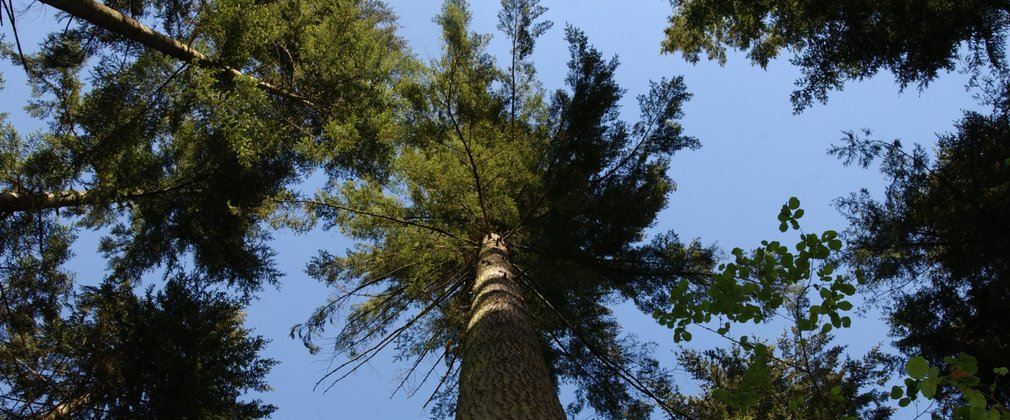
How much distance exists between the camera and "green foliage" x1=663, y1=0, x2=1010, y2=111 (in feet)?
19.0

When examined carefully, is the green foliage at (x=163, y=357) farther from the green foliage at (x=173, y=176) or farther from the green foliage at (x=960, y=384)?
the green foliage at (x=960, y=384)

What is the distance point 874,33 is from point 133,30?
8.48m

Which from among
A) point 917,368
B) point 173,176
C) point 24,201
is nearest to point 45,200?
point 24,201

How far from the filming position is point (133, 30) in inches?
259

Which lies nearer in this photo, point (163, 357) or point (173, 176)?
point (163, 357)

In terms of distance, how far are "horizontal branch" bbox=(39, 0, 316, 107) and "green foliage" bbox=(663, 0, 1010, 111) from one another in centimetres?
619

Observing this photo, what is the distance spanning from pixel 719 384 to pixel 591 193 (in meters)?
3.87

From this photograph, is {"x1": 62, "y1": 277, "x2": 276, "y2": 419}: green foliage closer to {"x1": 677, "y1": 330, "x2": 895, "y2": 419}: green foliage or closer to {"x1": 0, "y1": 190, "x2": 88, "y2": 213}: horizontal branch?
{"x1": 0, "y1": 190, "x2": 88, "y2": 213}: horizontal branch

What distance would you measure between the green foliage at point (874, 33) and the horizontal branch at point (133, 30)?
619cm

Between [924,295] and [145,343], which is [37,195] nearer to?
→ [145,343]

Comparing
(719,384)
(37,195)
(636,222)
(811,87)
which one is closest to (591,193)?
(636,222)

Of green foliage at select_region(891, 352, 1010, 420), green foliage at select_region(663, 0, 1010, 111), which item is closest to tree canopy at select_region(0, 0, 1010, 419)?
green foliage at select_region(663, 0, 1010, 111)

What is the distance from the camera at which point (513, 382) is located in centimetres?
362

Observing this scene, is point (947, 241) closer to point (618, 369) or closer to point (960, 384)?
point (618, 369)
